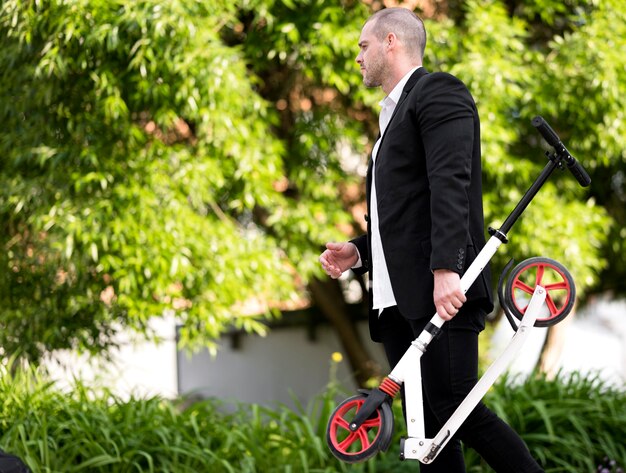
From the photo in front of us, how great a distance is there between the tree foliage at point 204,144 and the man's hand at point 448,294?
367cm

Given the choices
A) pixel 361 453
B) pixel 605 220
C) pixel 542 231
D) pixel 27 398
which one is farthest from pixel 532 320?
pixel 605 220

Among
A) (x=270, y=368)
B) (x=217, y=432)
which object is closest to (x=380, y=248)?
(x=217, y=432)

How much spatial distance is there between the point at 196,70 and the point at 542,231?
2.81 m

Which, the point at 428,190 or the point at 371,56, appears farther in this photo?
the point at 371,56

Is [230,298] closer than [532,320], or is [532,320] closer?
[532,320]

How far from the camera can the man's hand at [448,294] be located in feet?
8.85

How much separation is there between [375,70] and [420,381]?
2.93 feet

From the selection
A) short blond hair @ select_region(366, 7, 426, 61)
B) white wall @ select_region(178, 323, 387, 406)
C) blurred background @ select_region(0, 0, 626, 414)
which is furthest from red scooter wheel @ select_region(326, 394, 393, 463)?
white wall @ select_region(178, 323, 387, 406)

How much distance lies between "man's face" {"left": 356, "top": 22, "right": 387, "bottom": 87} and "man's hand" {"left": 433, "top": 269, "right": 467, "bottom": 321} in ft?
2.11

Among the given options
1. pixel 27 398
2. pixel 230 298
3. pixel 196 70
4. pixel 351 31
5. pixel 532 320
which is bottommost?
pixel 27 398

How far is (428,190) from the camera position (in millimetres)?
2898

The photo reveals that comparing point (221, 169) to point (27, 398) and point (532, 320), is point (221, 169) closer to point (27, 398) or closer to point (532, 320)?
point (27, 398)

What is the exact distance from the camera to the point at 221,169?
23.0 feet

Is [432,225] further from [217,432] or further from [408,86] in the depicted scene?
[217,432]
